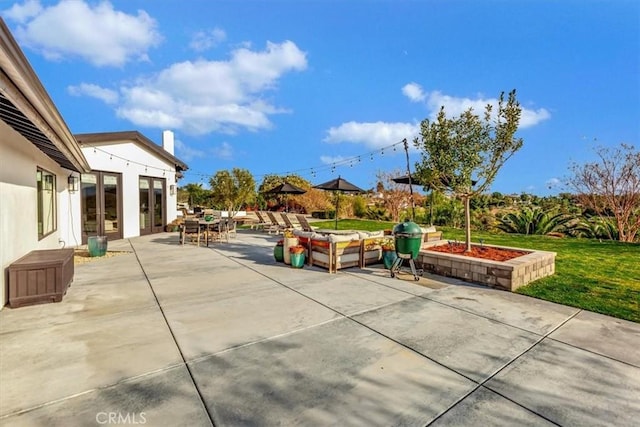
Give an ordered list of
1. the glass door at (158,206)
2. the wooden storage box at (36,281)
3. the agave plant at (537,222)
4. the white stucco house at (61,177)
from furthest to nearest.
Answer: the glass door at (158,206)
the agave plant at (537,222)
the wooden storage box at (36,281)
the white stucco house at (61,177)

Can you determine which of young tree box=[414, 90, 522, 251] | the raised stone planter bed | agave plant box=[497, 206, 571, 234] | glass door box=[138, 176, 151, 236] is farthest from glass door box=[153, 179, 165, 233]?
agave plant box=[497, 206, 571, 234]

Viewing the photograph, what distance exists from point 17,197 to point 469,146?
846cm

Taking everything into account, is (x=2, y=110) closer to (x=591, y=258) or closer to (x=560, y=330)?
(x=560, y=330)

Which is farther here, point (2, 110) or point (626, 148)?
point (626, 148)

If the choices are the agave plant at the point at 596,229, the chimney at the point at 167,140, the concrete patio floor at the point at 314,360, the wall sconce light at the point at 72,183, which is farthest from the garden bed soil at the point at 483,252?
the chimney at the point at 167,140

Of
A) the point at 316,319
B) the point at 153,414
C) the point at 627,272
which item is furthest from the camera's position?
the point at 627,272

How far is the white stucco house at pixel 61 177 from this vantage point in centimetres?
302

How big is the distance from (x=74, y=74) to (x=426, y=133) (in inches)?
665

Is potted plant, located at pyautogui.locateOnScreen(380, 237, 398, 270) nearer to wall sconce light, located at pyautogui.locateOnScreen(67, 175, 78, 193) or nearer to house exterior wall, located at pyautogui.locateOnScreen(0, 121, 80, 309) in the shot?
house exterior wall, located at pyautogui.locateOnScreen(0, 121, 80, 309)

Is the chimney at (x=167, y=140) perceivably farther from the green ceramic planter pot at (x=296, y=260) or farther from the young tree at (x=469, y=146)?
the young tree at (x=469, y=146)

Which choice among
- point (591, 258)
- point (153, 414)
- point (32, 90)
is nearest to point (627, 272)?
point (591, 258)

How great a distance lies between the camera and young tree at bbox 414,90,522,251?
21.6 feet

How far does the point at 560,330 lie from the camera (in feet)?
11.7

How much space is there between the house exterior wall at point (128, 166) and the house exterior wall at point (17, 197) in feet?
12.7
